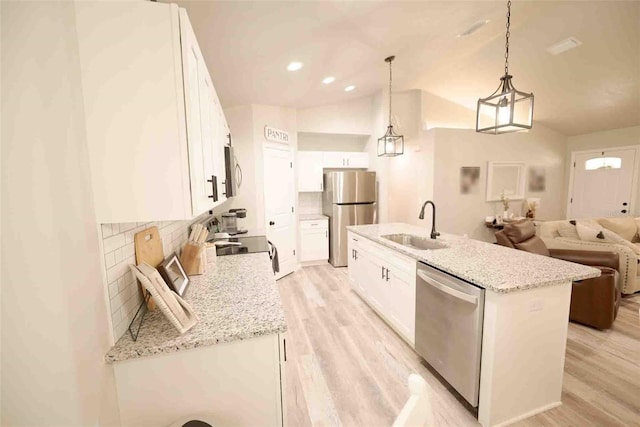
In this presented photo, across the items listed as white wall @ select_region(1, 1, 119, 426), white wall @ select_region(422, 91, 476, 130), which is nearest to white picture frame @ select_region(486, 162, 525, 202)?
white wall @ select_region(422, 91, 476, 130)

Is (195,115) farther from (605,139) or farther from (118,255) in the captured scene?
(605,139)

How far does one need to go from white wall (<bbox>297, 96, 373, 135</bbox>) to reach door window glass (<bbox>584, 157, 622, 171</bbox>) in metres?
4.71

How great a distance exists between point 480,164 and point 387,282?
3.81 m

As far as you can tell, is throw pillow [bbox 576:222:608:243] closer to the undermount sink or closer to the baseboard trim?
the undermount sink

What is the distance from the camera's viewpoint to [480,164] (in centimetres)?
495

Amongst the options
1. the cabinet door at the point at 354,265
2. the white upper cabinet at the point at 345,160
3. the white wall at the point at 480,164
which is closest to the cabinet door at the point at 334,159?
the white upper cabinet at the point at 345,160

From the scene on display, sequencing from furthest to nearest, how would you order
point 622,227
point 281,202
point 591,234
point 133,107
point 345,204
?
point 345,204 → point 281,202 → point 622,227 → point 591,234 → point 133,107

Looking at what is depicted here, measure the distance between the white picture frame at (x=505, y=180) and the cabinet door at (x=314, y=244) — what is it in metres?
3.31

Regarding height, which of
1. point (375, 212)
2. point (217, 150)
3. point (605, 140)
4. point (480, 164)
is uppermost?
point (605, 140)

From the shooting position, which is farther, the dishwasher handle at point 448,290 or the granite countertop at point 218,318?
the dishwasher handle at point 448,290

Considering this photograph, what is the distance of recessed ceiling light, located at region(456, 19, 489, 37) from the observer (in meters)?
2.74

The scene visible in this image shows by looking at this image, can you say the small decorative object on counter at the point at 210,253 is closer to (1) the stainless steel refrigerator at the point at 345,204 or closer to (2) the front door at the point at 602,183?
(1) the stainless steel refrigerator at the point at 345,204

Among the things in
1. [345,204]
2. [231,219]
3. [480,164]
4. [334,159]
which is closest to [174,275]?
[231,219]

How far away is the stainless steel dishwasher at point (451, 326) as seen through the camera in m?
1.52
